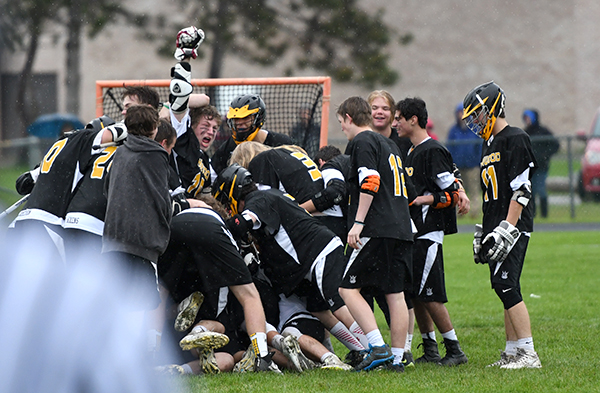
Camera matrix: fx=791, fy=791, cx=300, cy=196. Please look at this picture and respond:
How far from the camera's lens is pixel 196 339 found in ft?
18.1

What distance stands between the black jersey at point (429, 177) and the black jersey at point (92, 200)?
7.95 feet

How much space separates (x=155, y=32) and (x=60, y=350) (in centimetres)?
2632

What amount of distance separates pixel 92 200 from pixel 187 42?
1646 mm

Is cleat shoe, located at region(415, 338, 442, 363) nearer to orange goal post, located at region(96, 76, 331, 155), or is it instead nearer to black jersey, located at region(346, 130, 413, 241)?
black jersey, located at region(346, 130, 413, 241)

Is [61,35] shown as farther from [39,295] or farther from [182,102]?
[39,295]

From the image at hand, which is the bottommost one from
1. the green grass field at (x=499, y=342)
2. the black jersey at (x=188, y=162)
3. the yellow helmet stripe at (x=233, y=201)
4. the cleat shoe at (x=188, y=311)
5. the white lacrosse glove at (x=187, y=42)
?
the green grass field at (x=499, y=342)

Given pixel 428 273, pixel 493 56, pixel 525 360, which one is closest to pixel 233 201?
pixel 428 273

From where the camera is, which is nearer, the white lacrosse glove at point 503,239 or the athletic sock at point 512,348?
the white lacrosse glove at point 503,239

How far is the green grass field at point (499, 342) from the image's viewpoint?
16.8 ft

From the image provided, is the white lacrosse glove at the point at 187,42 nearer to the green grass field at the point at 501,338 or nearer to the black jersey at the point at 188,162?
the black jersey at the point at 188,162

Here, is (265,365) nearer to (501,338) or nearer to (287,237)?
(287,237)

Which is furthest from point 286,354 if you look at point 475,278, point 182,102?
point 475,278

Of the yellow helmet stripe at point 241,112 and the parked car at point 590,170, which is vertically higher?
the yellow helmet stripe at point 241,112

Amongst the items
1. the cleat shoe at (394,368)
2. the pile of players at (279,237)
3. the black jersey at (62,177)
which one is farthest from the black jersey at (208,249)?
the cleat shoe at (394,368)
